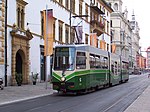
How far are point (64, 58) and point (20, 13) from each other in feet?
44.5

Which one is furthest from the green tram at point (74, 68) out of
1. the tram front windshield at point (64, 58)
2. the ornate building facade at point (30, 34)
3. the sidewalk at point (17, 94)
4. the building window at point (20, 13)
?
the building window at point (20, 13)

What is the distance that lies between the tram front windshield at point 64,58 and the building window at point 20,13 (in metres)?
12.2

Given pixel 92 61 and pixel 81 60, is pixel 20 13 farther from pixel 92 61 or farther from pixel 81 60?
pixel 81 60

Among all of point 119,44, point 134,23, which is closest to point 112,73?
point 119,44

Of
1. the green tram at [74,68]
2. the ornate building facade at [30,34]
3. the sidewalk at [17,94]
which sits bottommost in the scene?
the sidewalk at [17,94]

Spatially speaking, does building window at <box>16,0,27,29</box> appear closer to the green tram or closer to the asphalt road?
the green tram

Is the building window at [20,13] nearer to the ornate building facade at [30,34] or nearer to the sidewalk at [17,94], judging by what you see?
the ornate building facade at [30,34]

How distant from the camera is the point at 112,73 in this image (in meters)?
39.3

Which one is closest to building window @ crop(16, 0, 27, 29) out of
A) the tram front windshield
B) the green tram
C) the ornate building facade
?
the ornate building facade

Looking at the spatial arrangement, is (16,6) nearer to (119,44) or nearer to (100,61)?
(100,61)

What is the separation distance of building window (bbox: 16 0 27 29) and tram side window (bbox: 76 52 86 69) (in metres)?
12.3

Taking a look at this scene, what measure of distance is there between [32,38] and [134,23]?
158m

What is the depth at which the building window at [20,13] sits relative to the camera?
37897mm

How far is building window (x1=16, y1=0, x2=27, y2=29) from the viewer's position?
124 feet
